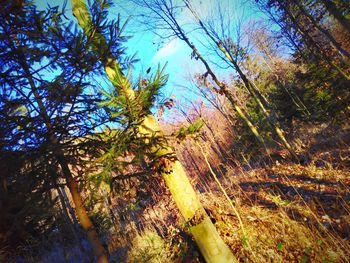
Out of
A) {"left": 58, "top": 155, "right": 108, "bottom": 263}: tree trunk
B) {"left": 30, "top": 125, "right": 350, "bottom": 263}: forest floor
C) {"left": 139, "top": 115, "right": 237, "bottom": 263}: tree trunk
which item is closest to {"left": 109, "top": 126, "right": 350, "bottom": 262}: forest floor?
{"left": 30, "top": 125, "right": 350, "bottom": 263}: forest floor

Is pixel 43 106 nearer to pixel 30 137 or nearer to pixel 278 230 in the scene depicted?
pixel 30 137

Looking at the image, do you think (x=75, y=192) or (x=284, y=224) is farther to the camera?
(x=284, y=224)

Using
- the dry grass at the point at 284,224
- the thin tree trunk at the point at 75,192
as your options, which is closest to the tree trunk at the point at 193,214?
the dry grass at the point at 284,224

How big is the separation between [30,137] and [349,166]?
8179mm

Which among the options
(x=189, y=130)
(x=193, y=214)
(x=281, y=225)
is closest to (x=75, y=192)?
(x=193, y=214)

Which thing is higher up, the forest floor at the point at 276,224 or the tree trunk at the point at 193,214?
the tree trunk at the point at 193,214

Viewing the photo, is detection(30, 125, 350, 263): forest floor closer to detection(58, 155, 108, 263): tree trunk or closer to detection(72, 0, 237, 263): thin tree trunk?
detection(72, 0, 237, 263): thin tree trunk

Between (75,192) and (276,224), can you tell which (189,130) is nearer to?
(75,192)

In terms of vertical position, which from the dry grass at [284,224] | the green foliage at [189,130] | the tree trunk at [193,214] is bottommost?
the dry grass at [284,224]

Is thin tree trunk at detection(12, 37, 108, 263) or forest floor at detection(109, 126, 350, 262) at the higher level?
thin tree trunk at detection(12, 37, 108, 263)

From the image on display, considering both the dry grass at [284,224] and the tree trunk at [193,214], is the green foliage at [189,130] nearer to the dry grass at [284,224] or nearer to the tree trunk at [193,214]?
the tree trunk at [193,214]

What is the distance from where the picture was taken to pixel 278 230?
15.4ft

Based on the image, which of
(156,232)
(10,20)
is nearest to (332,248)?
(156,232)

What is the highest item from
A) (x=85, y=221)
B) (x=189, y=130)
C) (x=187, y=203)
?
(x=189, y=130)
